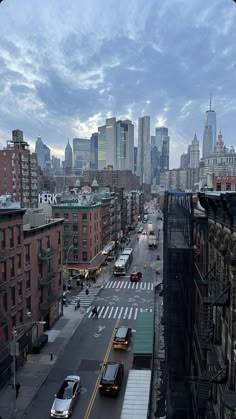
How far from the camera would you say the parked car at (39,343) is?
34281 mm

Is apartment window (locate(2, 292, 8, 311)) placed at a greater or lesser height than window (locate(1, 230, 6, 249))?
lesser

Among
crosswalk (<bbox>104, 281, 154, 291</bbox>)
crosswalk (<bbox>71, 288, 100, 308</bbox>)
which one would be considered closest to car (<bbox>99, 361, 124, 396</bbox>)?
crosswalk (<bbox>71, 288, 100, 308</bbox>)

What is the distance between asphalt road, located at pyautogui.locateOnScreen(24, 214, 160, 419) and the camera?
81.8 feet

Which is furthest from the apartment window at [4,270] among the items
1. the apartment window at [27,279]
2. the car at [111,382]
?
the car at [111,382]

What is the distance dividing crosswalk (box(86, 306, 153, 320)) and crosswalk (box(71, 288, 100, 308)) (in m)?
2.24

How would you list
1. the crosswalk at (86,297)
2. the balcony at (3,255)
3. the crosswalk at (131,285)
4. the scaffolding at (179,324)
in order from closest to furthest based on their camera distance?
the scaffolding at (179,324), the balcony at (3,255), the crosswalk at (86,297), the crosswalk at (131,285)

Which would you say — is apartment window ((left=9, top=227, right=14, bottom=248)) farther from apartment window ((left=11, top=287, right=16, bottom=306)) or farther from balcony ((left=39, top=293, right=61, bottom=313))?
balcony ((left=39, top=293, right=61, bottom=313))

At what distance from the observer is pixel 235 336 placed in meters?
12.1

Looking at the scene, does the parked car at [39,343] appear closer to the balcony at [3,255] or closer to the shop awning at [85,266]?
the balcony at [3,255]

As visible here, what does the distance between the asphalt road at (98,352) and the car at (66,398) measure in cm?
64

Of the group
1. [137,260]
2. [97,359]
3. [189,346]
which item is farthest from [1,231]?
[137,260]

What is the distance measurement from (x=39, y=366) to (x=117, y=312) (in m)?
16.3

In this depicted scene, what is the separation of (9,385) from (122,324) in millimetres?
16642

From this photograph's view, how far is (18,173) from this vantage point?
107688 millimetres
